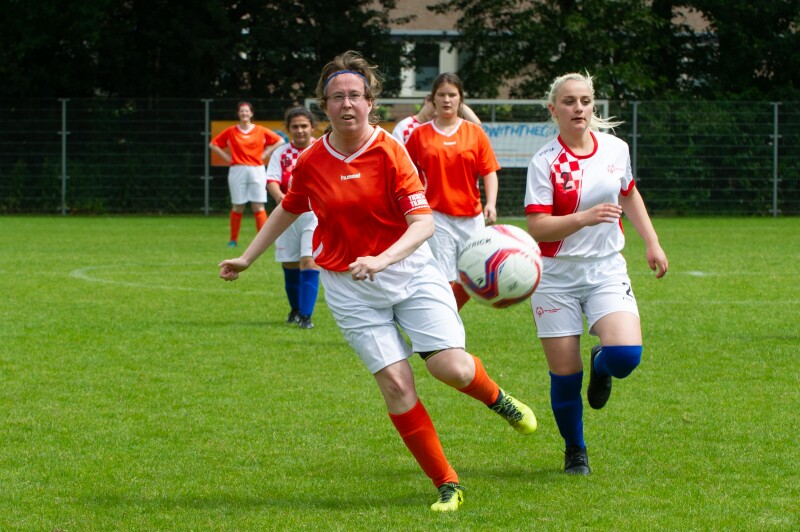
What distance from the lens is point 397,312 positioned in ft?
16.7

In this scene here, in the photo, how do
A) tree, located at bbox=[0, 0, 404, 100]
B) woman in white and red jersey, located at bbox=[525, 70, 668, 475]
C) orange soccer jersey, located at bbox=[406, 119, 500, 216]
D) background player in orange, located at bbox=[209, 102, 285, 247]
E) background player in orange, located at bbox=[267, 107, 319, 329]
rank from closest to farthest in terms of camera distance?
1. woman in white and red jersey, located at bbox=[525, 70, 668, 475]
2. orange soccer jersey, located at bbox=[406, 119, 500, 216]
3. background player in orange, located at bbox=[267, 107, 319, 329]
4. background player in orange, located at bbox=[209, 102, 285, 247]
5. tree, located at bbox=[0, 0, 404, 100]

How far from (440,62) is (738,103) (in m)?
19.5

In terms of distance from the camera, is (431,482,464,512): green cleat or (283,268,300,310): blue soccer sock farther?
(283,268,300,310): blue soccer sock

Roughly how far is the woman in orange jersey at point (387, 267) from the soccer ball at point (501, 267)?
0.18m

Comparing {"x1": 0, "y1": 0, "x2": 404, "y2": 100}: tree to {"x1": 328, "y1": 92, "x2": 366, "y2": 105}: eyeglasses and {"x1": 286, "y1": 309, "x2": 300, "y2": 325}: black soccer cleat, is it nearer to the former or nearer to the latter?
{"x1": 286, "y1": 309, "x2": 300, "y2": 325}: black soccer cleat

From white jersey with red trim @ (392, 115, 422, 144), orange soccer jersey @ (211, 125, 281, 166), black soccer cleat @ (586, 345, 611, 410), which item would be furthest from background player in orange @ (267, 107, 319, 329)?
orange soccer jersey @ (211, 125, 281, 166)

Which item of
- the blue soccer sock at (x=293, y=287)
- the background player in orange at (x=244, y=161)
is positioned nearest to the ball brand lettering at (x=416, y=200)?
the blue soccer sock at (x=293, y=287)

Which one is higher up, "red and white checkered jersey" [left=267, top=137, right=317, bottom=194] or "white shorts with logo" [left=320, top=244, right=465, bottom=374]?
"red and white checkered jersey" [left=267, top=137, right=317, bottom=194]

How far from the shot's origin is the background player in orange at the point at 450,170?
9195 mm

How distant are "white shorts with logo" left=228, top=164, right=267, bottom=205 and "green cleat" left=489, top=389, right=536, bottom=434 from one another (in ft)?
44.9

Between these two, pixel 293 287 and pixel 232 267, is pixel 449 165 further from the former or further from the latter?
pixel 232 267

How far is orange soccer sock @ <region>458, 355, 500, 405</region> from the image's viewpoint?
531 cm

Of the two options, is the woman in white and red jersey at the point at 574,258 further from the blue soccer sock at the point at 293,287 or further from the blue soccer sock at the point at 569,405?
the blue soccer sock at the point at 293,287

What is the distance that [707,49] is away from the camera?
103 ft
